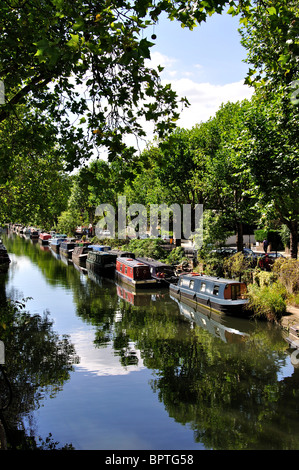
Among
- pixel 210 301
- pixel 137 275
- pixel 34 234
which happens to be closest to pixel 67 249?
pixel 137 275

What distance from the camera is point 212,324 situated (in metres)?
18.8

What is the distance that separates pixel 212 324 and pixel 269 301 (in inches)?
122

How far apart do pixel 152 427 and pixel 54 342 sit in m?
7.52

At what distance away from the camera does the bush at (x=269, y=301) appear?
1722 cm

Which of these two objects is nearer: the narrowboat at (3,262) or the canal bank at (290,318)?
the canal bank at (290,318)

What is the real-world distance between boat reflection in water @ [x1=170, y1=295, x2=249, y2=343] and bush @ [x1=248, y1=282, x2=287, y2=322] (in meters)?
1.53

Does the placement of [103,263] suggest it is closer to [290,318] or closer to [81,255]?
[81,255]

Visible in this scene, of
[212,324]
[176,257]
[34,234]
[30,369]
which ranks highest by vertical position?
Answer: [34,234]

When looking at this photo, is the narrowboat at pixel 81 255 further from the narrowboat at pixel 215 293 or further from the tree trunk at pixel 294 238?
the tree trunk at pixel 294 238

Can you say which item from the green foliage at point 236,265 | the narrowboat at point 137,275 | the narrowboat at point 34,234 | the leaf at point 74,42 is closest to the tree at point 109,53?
the leaf at point 74,42

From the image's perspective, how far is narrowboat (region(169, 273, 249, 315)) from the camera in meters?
18.9

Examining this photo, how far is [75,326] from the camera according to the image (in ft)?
60.0

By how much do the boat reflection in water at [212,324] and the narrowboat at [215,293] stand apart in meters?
0.42

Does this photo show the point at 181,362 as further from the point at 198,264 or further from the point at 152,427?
the point at 198,264
